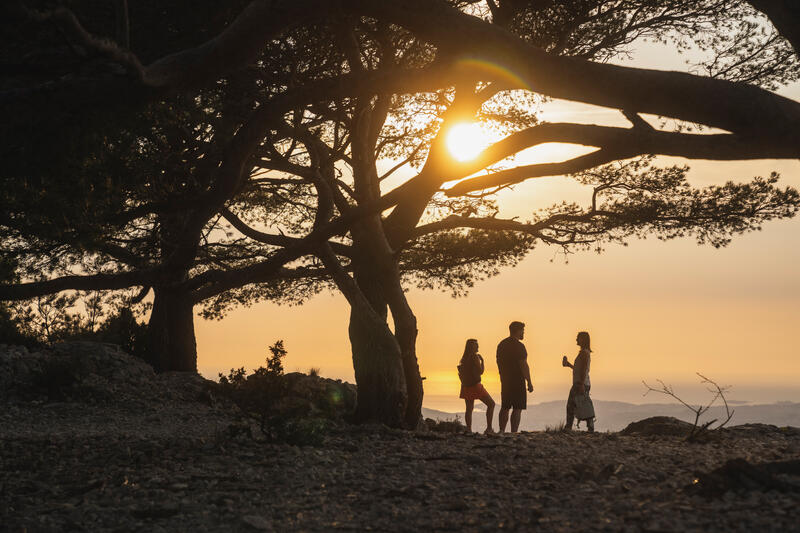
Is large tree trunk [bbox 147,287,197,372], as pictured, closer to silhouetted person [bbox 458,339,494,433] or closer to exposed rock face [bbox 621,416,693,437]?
silhouetted person [bbox 458,339,494,433]

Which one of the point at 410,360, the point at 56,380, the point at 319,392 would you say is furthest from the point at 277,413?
the point at 56,380

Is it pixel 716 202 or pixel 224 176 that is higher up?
pixel 716 202

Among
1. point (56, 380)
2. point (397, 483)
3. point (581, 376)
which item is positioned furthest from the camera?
point (56, 380)

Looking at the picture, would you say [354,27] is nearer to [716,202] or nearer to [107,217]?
[107,217]

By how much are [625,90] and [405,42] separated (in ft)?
20.7

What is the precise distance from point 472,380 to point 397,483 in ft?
25.9

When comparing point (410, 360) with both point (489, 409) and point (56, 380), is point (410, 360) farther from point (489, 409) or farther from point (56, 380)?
point (56, 380)

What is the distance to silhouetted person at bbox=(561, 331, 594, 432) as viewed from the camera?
14.5 meters

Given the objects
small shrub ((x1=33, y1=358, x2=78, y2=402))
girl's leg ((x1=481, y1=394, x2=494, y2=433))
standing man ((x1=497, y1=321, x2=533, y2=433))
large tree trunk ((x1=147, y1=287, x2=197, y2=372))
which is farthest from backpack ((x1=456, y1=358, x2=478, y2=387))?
large tree trunk ((x1=147, y1=287, x2=197, y2=372))

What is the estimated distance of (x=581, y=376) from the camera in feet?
47.4

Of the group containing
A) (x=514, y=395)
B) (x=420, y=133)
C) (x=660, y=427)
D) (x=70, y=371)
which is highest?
(x=420, y=133)

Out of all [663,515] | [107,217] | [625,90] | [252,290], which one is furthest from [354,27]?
[252,290]

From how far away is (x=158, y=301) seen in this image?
21688 mm

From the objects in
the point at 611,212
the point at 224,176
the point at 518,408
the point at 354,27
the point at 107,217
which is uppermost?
the point at 354,27
